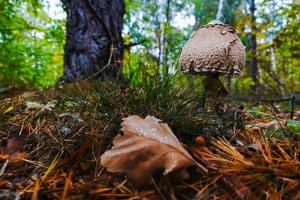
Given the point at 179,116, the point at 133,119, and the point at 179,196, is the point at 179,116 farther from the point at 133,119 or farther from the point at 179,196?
the point at 179,196

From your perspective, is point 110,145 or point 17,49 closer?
point 110,145

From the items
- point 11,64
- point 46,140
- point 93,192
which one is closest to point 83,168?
point 93,192

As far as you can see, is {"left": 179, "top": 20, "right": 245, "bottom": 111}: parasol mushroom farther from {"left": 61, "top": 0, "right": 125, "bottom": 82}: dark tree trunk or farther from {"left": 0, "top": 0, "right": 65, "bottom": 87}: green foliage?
{"left": 0, "top": 0, "right": 65, "bottom": 87}: green foliage

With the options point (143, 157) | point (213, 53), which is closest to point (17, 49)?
point (213, 53)

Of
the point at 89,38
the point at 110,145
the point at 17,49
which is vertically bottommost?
the point at 110,145

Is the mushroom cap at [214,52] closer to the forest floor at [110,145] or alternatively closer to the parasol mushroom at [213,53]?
the parasol mushroom at [213,53]

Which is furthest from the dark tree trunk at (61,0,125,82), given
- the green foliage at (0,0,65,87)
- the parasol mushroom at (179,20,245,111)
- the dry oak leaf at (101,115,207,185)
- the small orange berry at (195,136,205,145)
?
the dry oak leaf at (101,115,207,185)

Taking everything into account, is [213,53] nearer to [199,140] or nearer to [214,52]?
[214,52]

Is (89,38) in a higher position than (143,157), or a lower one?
higher
